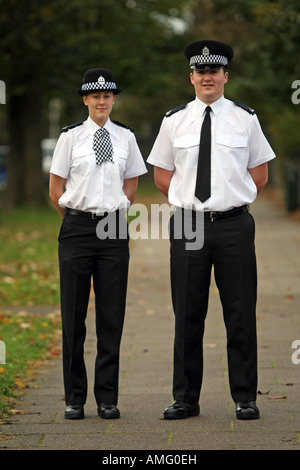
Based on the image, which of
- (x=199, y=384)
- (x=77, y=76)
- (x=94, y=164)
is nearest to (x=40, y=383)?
(x=199, y=384)

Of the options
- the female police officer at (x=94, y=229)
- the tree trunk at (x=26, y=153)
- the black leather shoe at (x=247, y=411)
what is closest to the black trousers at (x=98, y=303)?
the female police officer at (x=94, y=229)

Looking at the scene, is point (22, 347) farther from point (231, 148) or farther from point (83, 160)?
point (231, 148)

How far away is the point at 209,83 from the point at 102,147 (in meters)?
0.75

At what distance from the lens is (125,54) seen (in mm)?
30984

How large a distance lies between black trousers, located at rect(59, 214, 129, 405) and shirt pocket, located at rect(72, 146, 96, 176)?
286mm

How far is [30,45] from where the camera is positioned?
2202 centimetres

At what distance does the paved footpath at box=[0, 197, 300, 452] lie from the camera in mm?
5371

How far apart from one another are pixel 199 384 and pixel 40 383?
1585 millimetres

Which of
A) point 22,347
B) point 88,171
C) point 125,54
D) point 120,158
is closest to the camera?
point 88,171

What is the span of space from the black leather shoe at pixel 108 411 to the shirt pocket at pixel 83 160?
1430mm

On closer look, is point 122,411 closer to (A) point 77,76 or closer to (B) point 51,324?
(B) point 51,324

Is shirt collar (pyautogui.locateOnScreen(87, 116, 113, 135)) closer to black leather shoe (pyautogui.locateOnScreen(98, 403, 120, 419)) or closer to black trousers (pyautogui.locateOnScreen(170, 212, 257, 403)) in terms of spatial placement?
black trousers (pyautogui.locateOnScreen(170, 212, 257, 403))


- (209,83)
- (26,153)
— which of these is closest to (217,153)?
(209,83)

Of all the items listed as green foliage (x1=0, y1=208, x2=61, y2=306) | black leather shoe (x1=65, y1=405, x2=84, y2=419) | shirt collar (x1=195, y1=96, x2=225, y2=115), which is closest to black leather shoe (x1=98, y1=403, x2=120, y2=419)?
black leather shoe (x1=65, y1=405, x2=84, y2=419)
